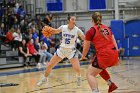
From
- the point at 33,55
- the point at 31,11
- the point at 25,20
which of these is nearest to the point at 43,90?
the point at 33,55

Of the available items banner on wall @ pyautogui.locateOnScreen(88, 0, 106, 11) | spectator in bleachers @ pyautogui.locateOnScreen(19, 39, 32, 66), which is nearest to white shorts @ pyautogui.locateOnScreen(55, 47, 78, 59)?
spectator in bleachers @ pyautogui.locateOnScreen(19, 39, 32, 66)

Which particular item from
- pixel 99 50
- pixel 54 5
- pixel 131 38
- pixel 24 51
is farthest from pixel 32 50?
pixel 99 50

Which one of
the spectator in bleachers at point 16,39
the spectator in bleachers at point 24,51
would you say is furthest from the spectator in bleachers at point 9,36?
the spectator in bleachers at point 24,51

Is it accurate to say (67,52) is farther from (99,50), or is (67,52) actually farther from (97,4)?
(97,4)

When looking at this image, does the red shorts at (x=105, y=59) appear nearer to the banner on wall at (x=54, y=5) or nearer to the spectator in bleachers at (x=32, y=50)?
the spectator in bleachers at (x=32, y=50)

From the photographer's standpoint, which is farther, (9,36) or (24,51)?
(9,36)

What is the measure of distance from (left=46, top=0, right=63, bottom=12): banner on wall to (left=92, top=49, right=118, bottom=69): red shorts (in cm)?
2458

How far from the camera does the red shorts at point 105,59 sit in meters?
8.32

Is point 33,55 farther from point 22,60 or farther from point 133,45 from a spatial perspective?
point 133,45

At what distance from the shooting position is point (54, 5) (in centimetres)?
3272

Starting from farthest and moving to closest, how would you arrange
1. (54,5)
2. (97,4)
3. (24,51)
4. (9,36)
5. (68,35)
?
1. (54,5)
2. (97,4)
3. (9,36)
4. (24,51)
5. (68,35)

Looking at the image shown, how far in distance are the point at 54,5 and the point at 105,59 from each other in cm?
2478

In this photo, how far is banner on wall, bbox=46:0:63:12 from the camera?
107ft

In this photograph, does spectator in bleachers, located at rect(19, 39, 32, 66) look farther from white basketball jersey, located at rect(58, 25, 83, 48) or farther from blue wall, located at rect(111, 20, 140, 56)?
blue wall, located at rect(111, 20, 140, 56)
